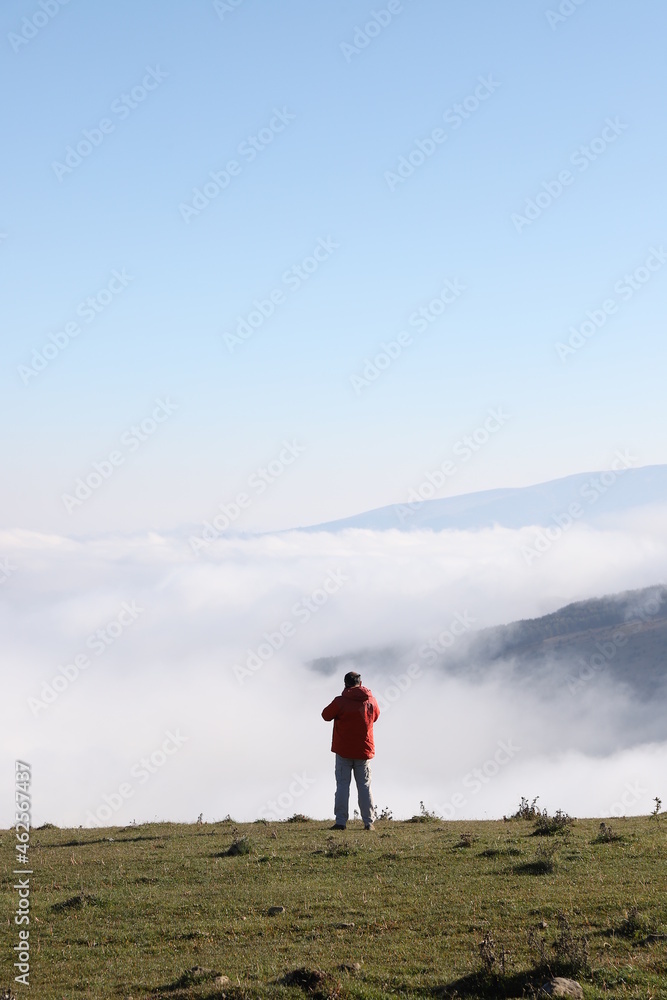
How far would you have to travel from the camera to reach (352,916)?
33.6ft

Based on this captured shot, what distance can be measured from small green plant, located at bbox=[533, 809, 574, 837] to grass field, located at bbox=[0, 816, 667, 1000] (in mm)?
235

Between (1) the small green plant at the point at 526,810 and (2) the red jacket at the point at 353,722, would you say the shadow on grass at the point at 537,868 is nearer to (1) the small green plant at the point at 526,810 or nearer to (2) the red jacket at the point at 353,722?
(2) the red jacket at the point at 353,722

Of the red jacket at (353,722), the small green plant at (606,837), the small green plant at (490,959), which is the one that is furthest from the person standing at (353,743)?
the small green plant at (490,959)

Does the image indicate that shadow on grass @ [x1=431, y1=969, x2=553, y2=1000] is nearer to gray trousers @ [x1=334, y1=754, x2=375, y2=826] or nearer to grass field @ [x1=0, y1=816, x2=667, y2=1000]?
grass field @ [x1=0, y1=816, x2=667, y2=1000]

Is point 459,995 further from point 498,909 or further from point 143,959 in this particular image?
point 143,959

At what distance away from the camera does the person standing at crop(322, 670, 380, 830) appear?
16.9 m

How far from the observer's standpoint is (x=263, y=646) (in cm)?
4131

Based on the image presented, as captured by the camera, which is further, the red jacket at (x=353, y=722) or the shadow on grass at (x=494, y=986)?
the red jacket at (x=353, y=722)

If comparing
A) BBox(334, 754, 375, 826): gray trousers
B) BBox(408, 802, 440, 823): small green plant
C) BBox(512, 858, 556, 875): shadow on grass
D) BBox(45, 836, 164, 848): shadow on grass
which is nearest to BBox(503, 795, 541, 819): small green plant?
BBox(408, 802, 440, 823): small green plant

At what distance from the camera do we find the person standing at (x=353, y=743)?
1688cm

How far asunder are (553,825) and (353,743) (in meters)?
3.69

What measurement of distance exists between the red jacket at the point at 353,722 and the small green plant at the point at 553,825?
314cm

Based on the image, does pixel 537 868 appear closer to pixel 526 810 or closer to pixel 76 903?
pixel 76 903

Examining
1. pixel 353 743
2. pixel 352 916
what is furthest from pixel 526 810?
pixel 352 916
